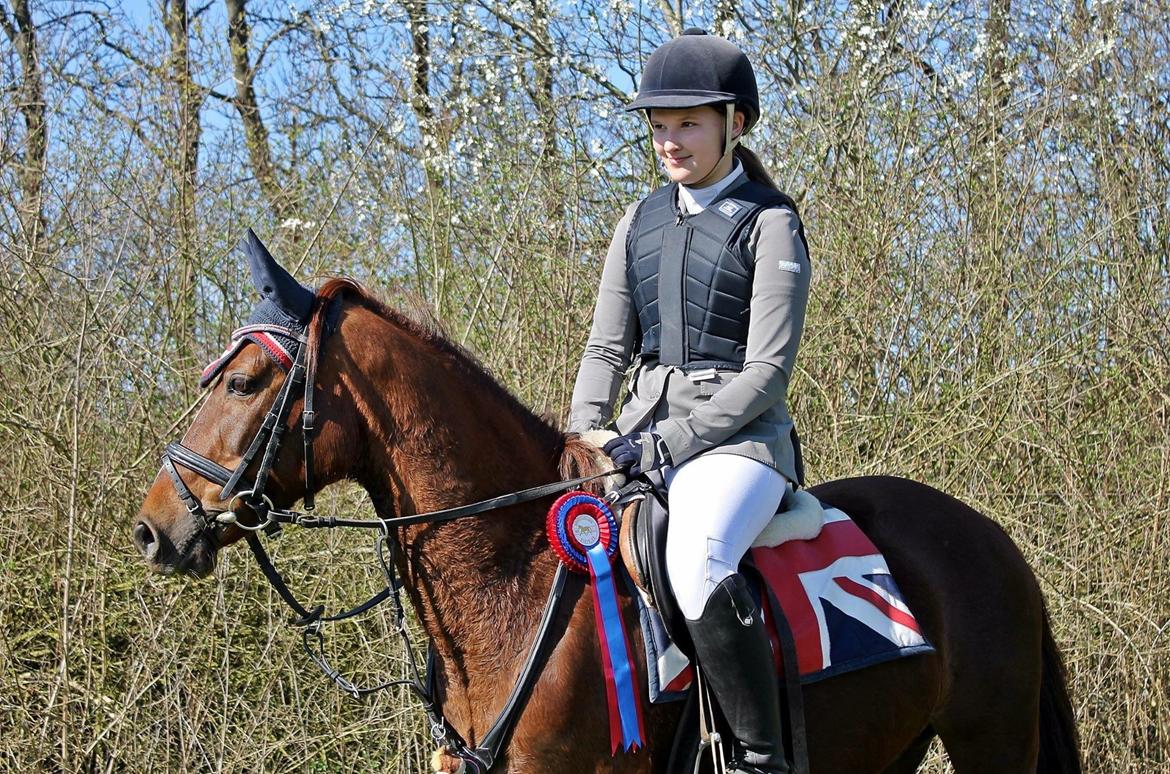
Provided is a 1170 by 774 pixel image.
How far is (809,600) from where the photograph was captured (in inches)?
131

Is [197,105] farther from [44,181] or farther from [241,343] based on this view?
[241,343]

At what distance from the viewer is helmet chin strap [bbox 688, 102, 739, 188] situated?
3293mm

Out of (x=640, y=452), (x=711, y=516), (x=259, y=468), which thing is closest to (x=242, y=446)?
(x=259, y=468)

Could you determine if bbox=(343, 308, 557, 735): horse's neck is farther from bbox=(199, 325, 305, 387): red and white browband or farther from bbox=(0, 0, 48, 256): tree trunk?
bbox=(0, 0, 48, 256): tree trunk

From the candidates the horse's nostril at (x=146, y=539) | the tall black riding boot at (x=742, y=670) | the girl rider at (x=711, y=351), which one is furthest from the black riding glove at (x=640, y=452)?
the horse's nostril at (x=146, y=539)

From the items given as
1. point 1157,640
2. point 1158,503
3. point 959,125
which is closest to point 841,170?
point 959,125

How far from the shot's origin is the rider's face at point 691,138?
3299 mm

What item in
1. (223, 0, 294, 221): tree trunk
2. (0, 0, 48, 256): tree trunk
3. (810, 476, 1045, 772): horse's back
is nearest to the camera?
(810, 476, 1045, 772): horse's back

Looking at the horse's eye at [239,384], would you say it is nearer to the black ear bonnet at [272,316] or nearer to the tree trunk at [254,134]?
the black ear bonnet at [272,316]

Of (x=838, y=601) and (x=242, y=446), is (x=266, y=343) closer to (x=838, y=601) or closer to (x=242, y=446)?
(x=242, y=446)

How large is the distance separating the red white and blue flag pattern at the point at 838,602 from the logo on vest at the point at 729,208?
0.97 m

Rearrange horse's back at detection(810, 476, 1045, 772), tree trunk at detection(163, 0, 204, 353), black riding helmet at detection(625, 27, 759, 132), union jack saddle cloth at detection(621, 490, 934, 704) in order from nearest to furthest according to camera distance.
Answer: union jack saddle cloth at detection(621, 490, 934, 704) → black riding helmet at detection(625, 27, 759, 132) → horse's back at detection(810, 476, 1045, 772) → tree trunk at detection(163, 0, 204, 353)

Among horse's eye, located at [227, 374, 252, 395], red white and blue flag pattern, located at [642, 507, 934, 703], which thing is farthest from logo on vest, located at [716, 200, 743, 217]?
horse's eye, located at [227, 374, 252, 395]

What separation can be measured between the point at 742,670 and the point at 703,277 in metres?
1.08
